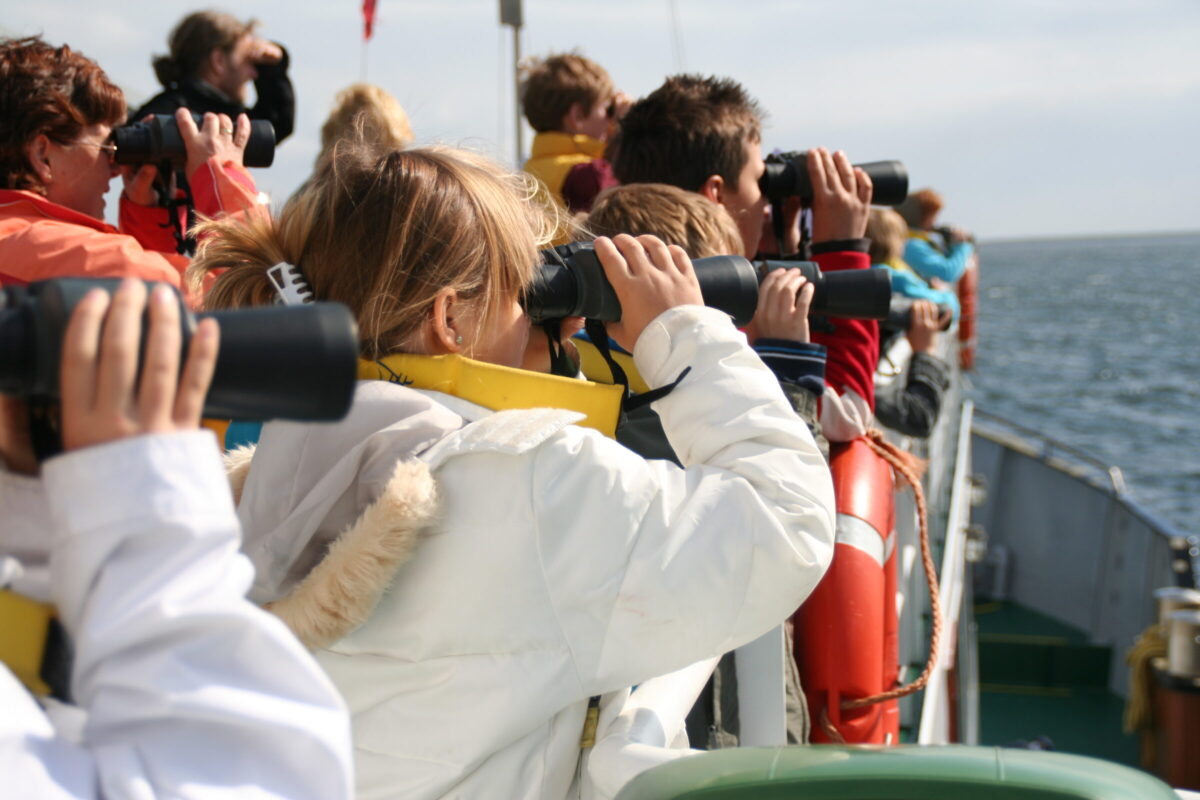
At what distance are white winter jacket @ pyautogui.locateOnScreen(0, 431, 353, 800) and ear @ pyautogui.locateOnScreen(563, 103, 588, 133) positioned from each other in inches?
133

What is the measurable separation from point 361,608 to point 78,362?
0.53 metres

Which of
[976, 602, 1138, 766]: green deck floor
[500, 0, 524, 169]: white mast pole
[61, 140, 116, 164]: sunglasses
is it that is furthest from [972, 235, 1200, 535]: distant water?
[61, 140, 116, 164]: sunglasses

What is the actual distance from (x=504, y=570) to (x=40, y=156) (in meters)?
1.73

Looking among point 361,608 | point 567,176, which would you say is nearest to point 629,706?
point 361,608

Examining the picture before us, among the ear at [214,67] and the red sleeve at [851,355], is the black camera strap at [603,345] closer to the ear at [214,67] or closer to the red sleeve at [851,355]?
the red sleeve at [851,355]

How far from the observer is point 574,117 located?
4074 millimetres

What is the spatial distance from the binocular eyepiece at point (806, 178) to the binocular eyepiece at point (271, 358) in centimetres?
200

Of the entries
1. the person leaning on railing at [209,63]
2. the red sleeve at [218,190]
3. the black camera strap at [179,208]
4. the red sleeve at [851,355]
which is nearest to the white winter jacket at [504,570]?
the red sleeve at [851,355]

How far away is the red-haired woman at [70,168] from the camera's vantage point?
2320 mm

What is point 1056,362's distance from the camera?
39.4 metres

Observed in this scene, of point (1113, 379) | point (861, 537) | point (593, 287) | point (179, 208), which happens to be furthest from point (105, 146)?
point (1113, 379)

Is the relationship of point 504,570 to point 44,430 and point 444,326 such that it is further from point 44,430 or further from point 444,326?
point 44,430

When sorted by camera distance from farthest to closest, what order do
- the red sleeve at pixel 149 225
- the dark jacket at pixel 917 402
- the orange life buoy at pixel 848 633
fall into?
the dark jacket at pixel 917 402, the red sleeve at pixel 149 225, the orange life buoy at pixel 848 633

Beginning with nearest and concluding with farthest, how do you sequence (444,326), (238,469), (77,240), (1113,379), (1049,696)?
(444,326) → (238,469) → (77,240) → (1049,696) → (1113,379)
